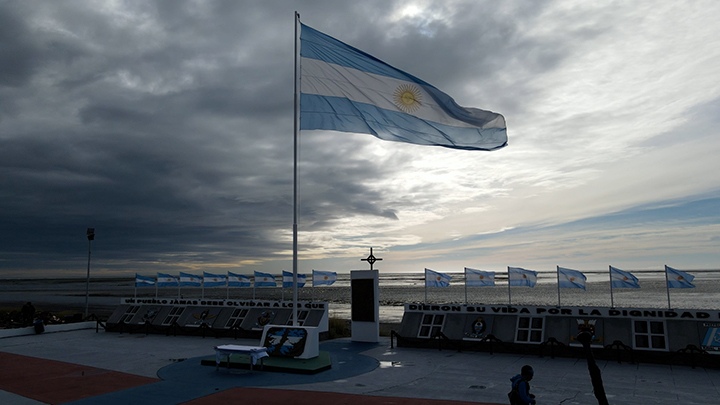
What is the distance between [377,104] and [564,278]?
41.7ft

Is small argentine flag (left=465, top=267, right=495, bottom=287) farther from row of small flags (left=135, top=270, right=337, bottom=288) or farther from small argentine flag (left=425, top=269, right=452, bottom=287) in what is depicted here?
row of small flags (left=135, top=270, right=337, bottom=288)

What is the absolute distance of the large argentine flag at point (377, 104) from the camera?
16.7 meters

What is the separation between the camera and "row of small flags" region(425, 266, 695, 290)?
20.8 meters

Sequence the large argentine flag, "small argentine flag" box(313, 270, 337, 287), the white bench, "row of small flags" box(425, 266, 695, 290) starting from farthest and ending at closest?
1. "small argentine flag" box(313, 270, 337, 287)
2. "row of small flags" box(425, 266, 695, 290)
3. the large argentine flag
4. the white bench

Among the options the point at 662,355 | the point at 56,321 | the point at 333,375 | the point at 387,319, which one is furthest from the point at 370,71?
the point at 387,319

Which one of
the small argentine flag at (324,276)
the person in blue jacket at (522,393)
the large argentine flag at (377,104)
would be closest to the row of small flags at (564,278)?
the small argentine flag at (324,276)

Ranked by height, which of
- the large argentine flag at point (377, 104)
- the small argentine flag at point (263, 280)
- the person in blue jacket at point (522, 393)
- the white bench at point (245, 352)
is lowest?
the white bench at point (245, 352)

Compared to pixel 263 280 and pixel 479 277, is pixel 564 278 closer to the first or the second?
pixel 479 277

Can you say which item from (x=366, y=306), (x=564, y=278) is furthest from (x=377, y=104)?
(x=564, y=278)

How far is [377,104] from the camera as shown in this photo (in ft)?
57.1

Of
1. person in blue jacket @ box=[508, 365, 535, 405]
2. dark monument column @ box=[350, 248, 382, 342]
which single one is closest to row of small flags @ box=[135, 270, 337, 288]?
dark monument column @ box=[350, 248, 382, 342]

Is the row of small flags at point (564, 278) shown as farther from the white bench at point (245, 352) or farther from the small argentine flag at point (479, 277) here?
the white bench at point (245, 352)

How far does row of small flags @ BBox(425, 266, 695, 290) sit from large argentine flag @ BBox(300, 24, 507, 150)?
7718 mm

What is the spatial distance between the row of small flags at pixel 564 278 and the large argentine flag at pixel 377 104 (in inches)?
304
